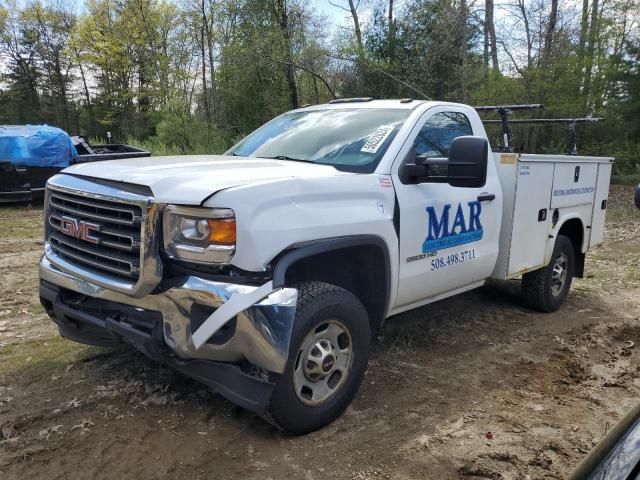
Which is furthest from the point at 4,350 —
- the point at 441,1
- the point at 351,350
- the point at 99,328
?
the point at 441,1

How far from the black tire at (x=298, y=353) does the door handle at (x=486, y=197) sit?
165 centimetres

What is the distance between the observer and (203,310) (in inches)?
107

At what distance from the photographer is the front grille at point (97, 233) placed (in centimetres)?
284

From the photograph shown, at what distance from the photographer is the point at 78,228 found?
3.15 m

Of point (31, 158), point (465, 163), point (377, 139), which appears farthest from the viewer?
point (31, 158)

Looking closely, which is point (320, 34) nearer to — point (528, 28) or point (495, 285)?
point (528, 28)

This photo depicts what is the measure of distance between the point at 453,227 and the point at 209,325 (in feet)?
7.10

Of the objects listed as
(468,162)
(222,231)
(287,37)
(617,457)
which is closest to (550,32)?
(287,37)

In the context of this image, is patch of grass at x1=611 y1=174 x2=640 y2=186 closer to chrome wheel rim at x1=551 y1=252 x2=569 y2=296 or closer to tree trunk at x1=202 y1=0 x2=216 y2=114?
chrome wheel rim at x1=551 y1=252 x2=569 y2=296

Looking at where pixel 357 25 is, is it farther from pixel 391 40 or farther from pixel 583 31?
pixel 583 31

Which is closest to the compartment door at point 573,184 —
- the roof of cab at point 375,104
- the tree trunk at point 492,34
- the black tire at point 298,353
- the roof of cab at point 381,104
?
the roof of cab at point 381,104

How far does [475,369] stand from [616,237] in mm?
8353

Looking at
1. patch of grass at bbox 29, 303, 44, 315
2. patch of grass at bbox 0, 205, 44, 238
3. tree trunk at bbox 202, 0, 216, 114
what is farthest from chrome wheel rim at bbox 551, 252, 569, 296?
tree trunk at bbox 202, 0, 216, 114

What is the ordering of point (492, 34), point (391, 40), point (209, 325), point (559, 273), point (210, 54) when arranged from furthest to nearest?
point (210, 54), point (391, 40), point (492, 34), point (559, 273), point (209, 325)
